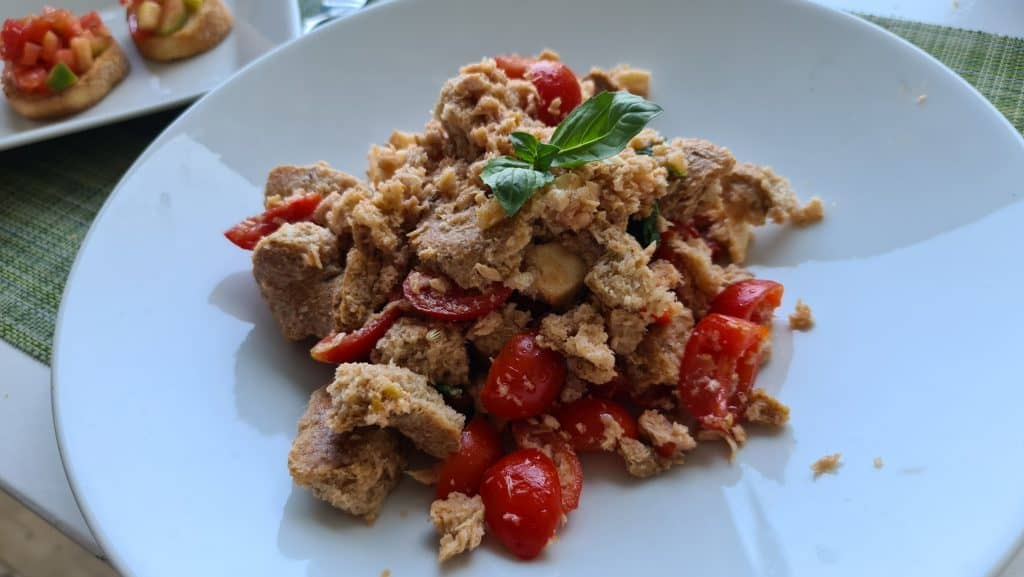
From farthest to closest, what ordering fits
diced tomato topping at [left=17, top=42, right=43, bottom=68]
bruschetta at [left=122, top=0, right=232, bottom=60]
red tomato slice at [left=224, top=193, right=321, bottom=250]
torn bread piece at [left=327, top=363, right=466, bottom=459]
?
bruschetta at [left=122, top=0, right=232, bottom=60], diced tomato topping at [left=17, top=42, right=43, bottom=68], red tomato slice at [left=224, top=193, right=321, bottom=250], torn bread piece at [left=327, top=363, right=466, bottom=459]

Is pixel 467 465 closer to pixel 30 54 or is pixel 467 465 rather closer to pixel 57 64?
pixel 57 64

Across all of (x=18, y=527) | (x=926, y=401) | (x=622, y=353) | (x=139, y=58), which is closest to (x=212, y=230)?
(x=18, y=527)

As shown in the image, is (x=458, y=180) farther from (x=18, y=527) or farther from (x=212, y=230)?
(x=18, y=527)

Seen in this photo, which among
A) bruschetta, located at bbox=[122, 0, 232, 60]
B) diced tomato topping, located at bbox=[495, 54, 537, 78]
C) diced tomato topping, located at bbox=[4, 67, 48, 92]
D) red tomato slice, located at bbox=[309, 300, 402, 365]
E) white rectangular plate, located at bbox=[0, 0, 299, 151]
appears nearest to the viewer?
red tomato slice, located at bbox=[309, 300, 402, 365]

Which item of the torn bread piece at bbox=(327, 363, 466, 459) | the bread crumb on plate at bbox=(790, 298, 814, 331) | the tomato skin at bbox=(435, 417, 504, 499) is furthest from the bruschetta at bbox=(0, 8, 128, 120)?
the bread crumb on plate at bbox=(790, 298, 814, 331)

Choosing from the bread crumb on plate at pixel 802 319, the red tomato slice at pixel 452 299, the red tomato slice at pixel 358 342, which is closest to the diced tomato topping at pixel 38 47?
the red tomato slice at pixel 358 342

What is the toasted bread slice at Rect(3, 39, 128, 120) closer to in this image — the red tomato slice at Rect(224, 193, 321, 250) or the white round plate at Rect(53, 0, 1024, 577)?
the white round plate at Rect(53, 0, 1024, 577)

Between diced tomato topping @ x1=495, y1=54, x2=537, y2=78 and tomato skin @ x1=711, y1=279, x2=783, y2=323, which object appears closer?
tomato skin @ x1=711, y1=279, x2=783, y2=323
